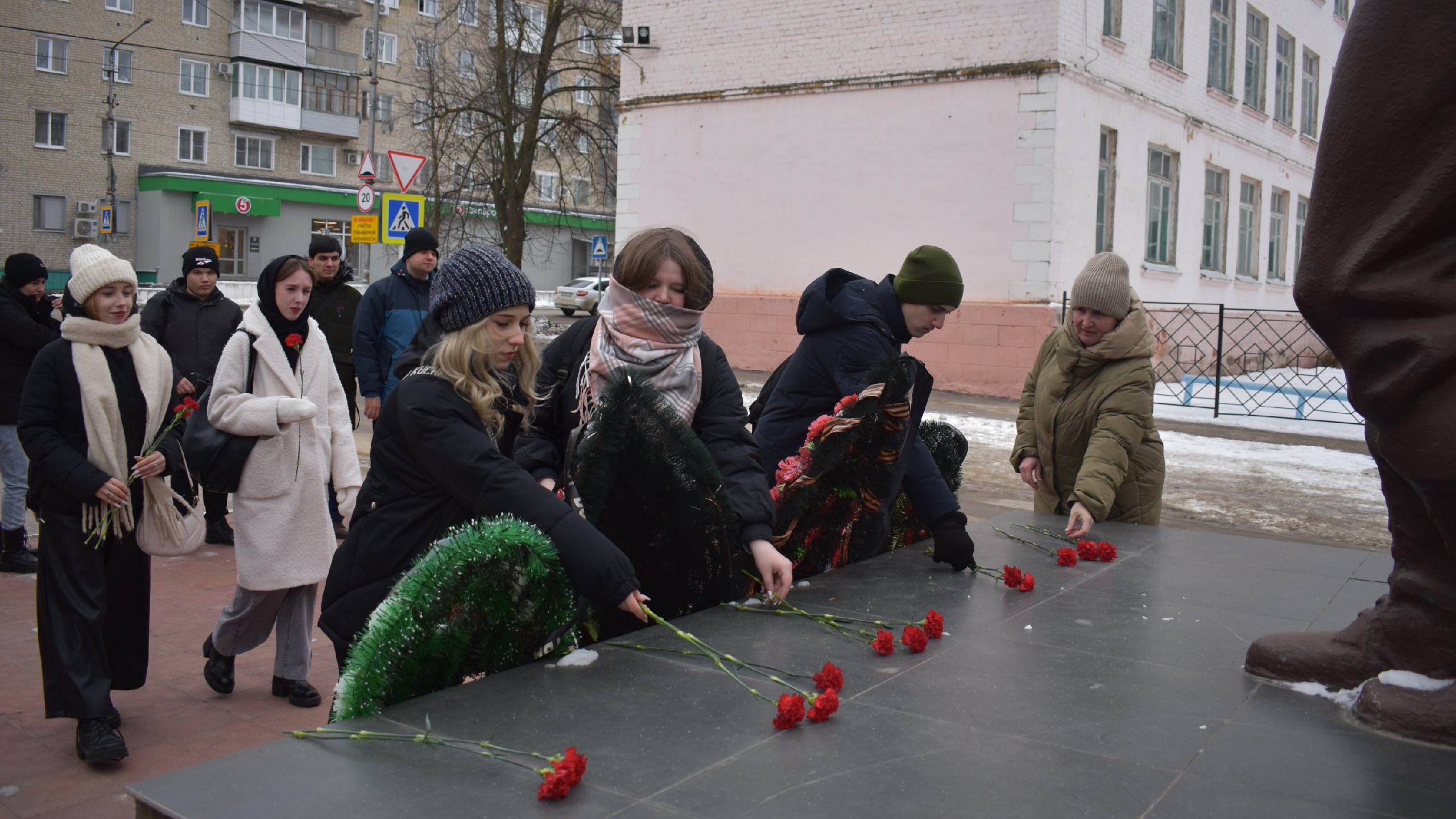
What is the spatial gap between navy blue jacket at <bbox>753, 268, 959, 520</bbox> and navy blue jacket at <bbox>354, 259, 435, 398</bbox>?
139 inches

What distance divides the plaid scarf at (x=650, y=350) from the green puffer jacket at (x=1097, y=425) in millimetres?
1685

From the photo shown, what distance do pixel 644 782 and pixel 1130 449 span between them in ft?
9.76

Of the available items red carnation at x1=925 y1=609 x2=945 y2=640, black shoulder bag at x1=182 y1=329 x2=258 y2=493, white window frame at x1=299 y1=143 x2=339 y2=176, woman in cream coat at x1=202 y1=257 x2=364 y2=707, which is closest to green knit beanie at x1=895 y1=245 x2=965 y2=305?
red carnation at x1=925 y1=609 x2=945 y2=640

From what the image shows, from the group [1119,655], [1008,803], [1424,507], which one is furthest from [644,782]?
[1424,507]

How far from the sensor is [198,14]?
44.1 meters

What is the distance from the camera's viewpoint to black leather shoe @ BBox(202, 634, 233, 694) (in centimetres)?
455

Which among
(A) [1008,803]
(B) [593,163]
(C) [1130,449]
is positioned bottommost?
(A) [1008,803]

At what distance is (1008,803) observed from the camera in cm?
206

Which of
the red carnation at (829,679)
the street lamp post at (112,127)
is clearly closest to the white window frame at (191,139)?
the street lamp post at (112,127)

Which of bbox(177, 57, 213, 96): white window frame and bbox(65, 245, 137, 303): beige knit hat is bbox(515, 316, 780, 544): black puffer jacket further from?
bbox(177, 57, 213, 96): white window frame

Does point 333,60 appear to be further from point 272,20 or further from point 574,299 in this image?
point 574,299

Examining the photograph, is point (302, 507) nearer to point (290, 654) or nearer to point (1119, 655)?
point (290, 654)

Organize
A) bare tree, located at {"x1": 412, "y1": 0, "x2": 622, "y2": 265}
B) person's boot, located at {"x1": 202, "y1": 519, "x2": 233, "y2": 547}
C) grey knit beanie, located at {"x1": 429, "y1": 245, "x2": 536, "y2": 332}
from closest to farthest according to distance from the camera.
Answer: grey knit beanie, located at {"x1": 429, "y1": 245, "x2": 536, "y2": 332}, person's boot, located at {"x1": 202, "y1": 519, "x2": 233, "y2": 547}, bare tree, located at {"x1": 412, "y1": 0, "x2": 622, "y2": 265}

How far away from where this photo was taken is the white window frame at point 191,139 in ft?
144
